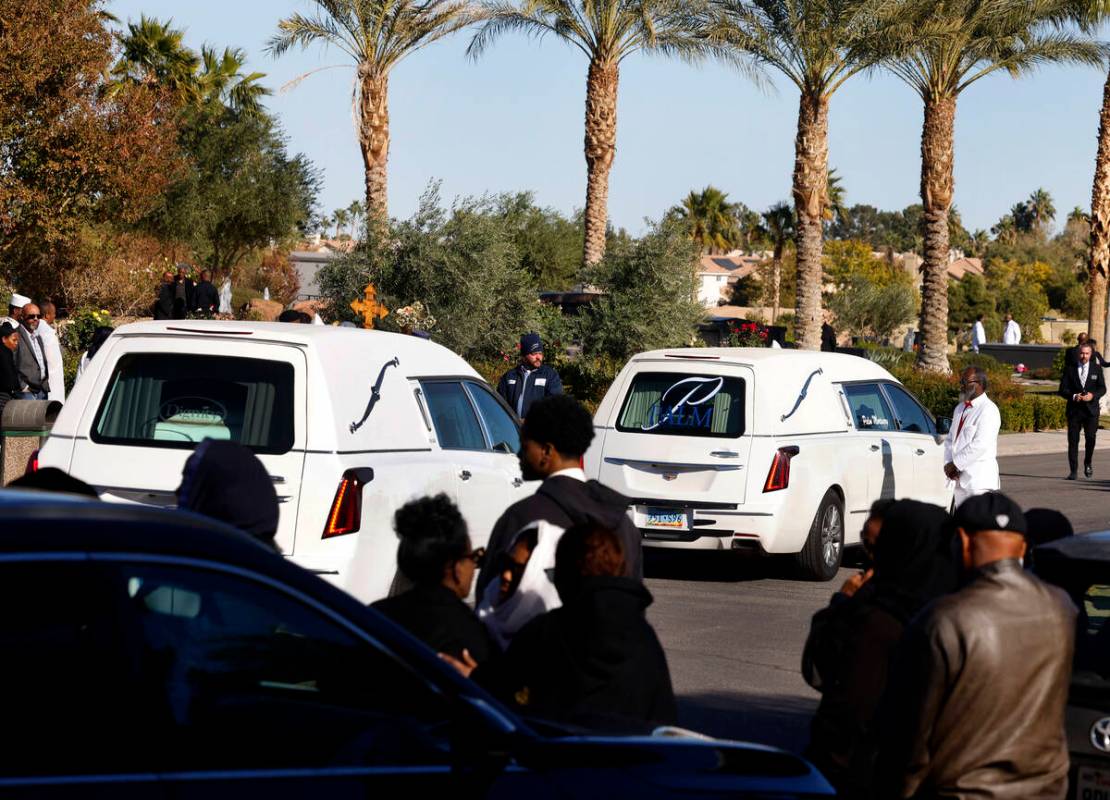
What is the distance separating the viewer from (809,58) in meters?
30.5

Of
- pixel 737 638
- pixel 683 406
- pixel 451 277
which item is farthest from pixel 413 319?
pixel 737 638

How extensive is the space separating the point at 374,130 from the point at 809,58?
879 centimetres

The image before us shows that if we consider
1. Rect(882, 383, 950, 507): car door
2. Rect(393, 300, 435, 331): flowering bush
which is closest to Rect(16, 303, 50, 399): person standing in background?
Rect(393, 300, 435, 331): flowering bush

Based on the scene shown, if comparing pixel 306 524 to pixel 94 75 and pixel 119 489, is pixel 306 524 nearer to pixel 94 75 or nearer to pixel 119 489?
pixel 119 489

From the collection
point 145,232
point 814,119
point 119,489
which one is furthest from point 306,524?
point 145,232

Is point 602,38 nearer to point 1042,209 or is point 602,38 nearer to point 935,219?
point 935,219

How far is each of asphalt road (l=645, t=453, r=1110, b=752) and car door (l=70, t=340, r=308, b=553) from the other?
2468 mm

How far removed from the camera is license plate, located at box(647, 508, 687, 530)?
12.1 m

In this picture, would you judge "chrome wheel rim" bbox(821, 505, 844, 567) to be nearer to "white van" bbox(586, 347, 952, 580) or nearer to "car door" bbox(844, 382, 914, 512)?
"white van" bbox(586, 347, 952, 580)

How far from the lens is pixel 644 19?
3216 cm

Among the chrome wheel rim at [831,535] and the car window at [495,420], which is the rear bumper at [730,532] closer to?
the chrome wheel rim at [831,535]

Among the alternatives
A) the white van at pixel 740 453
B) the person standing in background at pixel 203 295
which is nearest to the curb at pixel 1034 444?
the person standing in background at pixel 203 295

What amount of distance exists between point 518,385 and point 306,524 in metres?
6.93

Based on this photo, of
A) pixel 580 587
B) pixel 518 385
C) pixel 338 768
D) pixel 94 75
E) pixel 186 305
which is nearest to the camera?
pixel 338 768
